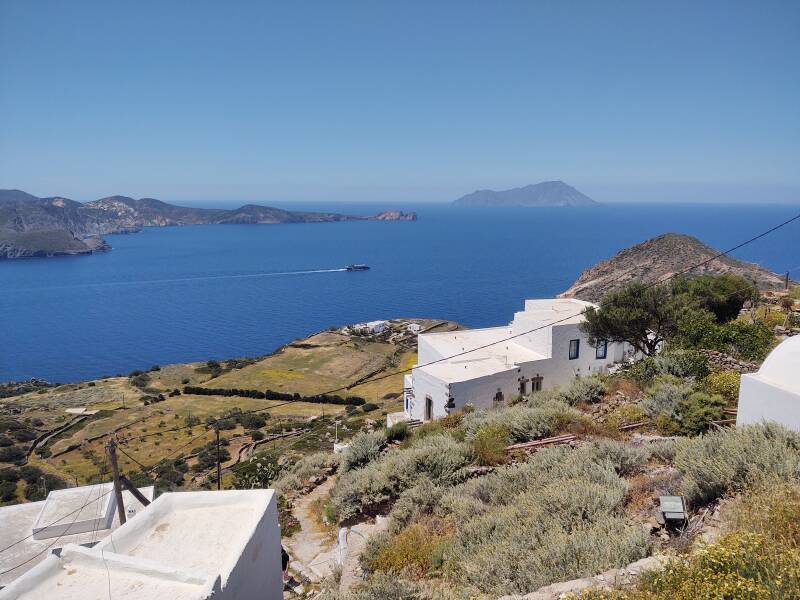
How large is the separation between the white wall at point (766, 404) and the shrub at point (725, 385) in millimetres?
2913

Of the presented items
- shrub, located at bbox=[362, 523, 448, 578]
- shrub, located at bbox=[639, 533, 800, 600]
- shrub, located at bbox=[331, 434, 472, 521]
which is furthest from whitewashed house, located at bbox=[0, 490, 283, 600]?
shrub, located at bbox=[639, 533, 800, 600]

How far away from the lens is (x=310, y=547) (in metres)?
9.39

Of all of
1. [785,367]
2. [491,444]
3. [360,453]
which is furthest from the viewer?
[360,453]

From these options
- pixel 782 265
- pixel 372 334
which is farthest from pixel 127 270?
pixel 782 265

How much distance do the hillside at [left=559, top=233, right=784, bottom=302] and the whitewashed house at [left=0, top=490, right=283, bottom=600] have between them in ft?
163

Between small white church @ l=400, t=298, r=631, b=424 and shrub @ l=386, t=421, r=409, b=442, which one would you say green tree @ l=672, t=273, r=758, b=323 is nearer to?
small white church @ l=400, t=298, r=631, b=424

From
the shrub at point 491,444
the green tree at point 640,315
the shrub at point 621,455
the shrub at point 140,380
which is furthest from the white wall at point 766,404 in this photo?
the shrub at point 140,380

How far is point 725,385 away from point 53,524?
50.1 ft

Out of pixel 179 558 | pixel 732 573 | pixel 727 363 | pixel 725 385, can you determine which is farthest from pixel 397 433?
pixel 732 573

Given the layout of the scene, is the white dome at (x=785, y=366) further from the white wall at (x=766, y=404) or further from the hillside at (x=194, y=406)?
the hillside at (x=194, y=406)

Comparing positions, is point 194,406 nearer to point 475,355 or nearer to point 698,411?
point 475,355

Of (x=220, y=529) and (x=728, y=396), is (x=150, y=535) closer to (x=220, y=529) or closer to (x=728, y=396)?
(x=220, y=529)

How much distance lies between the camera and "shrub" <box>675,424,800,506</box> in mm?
5767

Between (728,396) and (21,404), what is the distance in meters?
53.6
